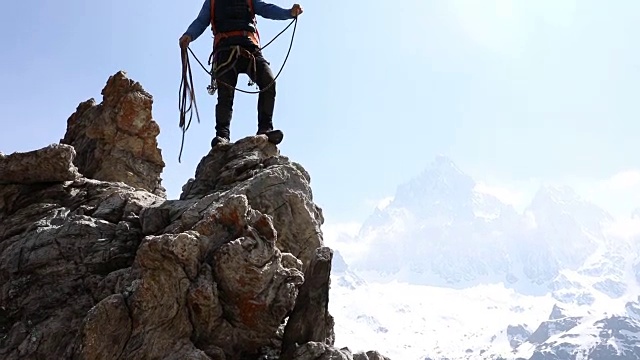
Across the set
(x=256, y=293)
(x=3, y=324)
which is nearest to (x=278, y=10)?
(x=256, y=293)

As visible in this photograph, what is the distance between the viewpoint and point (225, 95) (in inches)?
630

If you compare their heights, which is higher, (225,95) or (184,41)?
(184,41)

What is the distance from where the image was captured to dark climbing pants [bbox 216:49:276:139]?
52.2 ft

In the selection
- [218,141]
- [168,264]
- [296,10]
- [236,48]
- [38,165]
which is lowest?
[168,264]

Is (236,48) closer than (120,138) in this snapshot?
Yes

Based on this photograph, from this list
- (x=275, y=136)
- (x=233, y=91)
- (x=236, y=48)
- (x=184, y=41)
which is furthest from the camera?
(x=233, y=91)

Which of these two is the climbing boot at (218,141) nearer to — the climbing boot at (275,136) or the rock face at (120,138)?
the climbing boot at (275,136)

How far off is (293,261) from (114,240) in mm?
3450

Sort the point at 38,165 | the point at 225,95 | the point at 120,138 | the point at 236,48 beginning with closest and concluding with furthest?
the point at 38,165 < the point at 236,48 < the point at 225,95 < the point at 120,138

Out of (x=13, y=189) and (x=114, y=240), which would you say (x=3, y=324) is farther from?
(x=13, y=189)

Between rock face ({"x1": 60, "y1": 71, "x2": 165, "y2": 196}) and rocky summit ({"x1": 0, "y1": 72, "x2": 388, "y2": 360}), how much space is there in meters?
6.17

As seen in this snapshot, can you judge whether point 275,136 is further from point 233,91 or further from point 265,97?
point 233,91

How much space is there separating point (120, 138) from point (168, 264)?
40.1 feet

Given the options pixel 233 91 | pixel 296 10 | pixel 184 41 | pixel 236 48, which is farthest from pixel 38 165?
pixel 296 10
